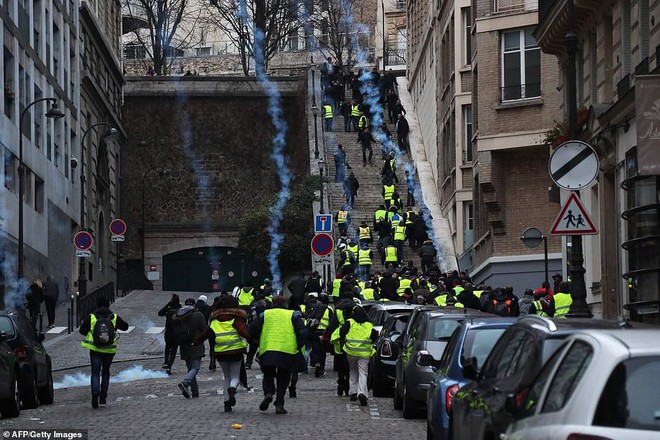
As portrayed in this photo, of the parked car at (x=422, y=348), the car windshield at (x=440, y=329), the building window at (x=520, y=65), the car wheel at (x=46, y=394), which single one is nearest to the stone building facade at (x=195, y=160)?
the building window at (x=520, y=65)

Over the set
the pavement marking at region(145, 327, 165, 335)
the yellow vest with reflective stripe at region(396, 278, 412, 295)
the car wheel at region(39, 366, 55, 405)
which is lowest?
the pavement marking at region(145, 327, 165, 335)

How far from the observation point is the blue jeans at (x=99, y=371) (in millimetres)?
20016

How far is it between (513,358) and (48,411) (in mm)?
Answer: 11443

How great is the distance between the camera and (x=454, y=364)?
13.0 m

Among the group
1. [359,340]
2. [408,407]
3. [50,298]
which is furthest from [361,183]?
[408,407]

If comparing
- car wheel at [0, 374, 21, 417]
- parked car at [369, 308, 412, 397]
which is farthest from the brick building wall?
car wheel at [0, 374, 21, 417]

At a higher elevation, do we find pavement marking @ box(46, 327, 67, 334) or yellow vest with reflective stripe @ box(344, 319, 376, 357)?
yellow vest with reflective stripe @ box(344, 319, 376, 357)

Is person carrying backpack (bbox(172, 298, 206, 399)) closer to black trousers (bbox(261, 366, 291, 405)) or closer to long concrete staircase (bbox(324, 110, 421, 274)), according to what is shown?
black trousers (bbox(261, 366, 291, 405))

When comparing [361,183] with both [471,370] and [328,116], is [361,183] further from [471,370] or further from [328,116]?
[471,370]

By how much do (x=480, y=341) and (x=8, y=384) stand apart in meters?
6.54

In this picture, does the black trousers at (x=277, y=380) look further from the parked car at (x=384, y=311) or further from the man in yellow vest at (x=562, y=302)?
the man in yellow vest at (x=562, y=302)

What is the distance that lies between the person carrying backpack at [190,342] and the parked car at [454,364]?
757 cm

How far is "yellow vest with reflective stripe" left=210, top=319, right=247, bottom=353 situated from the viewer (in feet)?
61.4

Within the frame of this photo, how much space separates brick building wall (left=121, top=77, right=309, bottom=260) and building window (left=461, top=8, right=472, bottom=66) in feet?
83.2
